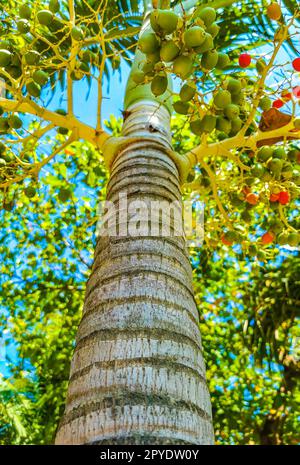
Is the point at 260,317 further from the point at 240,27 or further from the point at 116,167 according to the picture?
the point at 116,167

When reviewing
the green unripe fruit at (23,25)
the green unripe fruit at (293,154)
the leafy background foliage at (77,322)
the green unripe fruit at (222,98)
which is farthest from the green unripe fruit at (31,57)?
the leafy background foliage at (77,322)

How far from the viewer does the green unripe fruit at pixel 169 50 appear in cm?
165

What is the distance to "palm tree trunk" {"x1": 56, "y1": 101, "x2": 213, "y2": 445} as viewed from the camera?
0.98 m

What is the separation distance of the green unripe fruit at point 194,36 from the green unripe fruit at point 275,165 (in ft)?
2.91

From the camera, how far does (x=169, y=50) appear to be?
5.41ft

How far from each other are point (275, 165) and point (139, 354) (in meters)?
1.52

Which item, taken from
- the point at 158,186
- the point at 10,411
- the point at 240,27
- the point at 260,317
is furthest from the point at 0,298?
the point at 158,186

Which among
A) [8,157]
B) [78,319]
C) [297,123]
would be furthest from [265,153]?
[78,319]

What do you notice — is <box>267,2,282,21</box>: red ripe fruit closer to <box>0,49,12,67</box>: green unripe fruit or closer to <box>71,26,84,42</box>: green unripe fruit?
<box>71,26,84,42</box>: green unripe fruit

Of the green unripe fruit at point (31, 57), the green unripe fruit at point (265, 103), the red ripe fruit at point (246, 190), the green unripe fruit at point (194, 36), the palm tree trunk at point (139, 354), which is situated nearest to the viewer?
the palm tree trunk at point (139, 354)

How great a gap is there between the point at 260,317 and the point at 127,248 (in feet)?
13.6

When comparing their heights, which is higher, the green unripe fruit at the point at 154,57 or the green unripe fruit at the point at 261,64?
the green unripe fruit at the point at 261,64

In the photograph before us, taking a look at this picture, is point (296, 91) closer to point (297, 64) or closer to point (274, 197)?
point (297, 64)

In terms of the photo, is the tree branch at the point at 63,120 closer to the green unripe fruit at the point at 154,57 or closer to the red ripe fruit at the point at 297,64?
the green unripe fruit at the point at 154,57
